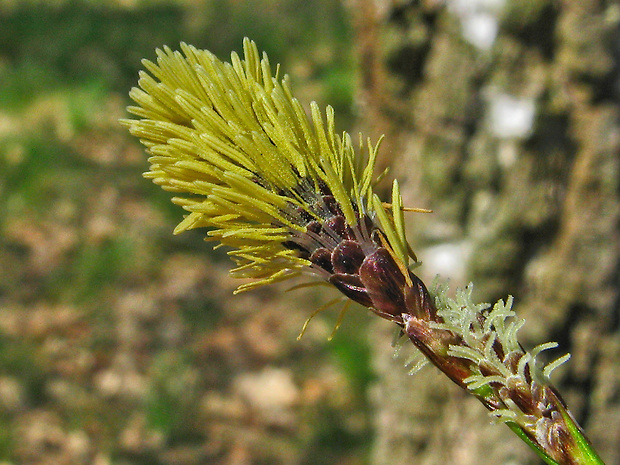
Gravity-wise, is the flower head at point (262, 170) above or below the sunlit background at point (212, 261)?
above

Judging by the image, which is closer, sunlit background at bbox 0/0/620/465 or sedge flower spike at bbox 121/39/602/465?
sedge flower spike at bbox 121/39/602/465

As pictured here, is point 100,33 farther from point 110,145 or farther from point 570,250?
point 570,250

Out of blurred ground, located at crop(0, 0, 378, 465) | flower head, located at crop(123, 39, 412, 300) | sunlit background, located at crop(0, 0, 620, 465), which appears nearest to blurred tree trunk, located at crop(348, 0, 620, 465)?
sunlit background, located at crop(0, 0, 620, 465)

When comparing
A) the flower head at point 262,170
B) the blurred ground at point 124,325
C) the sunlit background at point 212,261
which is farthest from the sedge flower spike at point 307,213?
the blurred ground at point 124,325

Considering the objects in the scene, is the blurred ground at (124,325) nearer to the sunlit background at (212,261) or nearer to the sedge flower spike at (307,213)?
the sunlit background at (212,261)

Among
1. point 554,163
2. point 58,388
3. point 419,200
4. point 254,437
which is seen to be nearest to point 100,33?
point 58,388

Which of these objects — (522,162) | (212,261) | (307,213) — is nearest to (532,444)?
(307,213)

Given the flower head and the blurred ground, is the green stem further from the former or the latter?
the blurred ground
